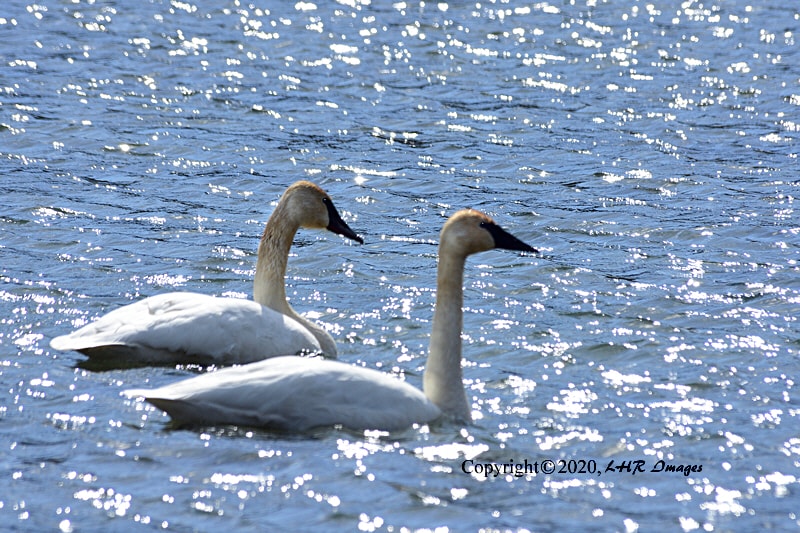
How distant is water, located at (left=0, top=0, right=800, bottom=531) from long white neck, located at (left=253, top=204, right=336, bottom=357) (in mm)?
542

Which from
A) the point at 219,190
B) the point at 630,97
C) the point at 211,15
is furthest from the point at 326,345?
the point at 211,15

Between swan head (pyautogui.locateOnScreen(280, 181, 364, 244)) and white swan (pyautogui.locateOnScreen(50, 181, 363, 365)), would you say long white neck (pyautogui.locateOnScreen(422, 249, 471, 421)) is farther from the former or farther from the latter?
swan head (pyautogui.locateOnScreen(280, 181, 364, 244))

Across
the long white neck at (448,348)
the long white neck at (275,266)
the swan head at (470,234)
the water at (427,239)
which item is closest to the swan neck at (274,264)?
the long white neck at (275,266)

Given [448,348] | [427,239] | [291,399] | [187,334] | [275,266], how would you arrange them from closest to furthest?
[291,399]
[448,348]
[187,334]
[275,266]
[427,239]

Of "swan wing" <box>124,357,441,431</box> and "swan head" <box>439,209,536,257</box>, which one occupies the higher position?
"swan head" <box>439,209,536,257</box>

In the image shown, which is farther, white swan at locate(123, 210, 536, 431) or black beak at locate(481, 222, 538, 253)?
black beak at locate(481, 222, 538, 253)

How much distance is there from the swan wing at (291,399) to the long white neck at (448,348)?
0.31 meters

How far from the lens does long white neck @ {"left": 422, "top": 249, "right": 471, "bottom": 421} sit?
26.3ft

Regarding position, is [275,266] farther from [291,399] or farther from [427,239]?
[427,239]

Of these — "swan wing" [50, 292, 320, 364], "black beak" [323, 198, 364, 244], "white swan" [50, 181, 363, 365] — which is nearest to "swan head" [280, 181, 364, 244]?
"black beak" [323, 198, 364, 244]

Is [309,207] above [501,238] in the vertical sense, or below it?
below

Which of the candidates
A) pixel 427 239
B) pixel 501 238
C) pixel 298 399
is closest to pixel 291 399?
pixel 298 399

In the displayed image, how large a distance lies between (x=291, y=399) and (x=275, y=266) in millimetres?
2667

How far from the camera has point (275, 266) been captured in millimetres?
10117
